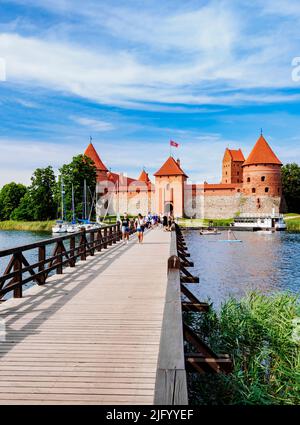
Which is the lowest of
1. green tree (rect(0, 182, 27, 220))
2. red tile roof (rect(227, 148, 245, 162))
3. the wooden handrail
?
the wooden handrail

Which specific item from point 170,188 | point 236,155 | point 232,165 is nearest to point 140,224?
point 170,188

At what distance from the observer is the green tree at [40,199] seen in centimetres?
6081

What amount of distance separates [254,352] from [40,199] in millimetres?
56867

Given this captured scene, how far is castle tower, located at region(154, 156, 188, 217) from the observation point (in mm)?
68188

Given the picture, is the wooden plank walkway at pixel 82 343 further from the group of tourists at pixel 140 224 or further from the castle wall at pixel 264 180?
the castle wall at pixel 264 180

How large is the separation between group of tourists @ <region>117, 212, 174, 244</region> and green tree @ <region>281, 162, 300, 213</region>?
43667 millimetres

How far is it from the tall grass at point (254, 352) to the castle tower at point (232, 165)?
82180 millimetres

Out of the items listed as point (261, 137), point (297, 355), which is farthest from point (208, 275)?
point (261, 137)

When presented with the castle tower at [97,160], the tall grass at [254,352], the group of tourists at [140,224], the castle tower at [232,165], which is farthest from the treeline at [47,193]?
the tall grass at [254,352]

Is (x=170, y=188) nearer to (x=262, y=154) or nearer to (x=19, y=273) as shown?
(x=262, y=154)

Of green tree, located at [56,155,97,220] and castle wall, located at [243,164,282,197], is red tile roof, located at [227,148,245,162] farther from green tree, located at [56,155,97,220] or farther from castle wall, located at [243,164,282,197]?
green tree, located at [56,155,97,220]

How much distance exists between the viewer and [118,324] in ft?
16.3

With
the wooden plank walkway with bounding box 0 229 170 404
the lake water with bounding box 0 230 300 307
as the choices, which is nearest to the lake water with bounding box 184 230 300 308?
the lake water with bounding box 0 230 300 307

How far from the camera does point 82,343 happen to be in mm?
4297
